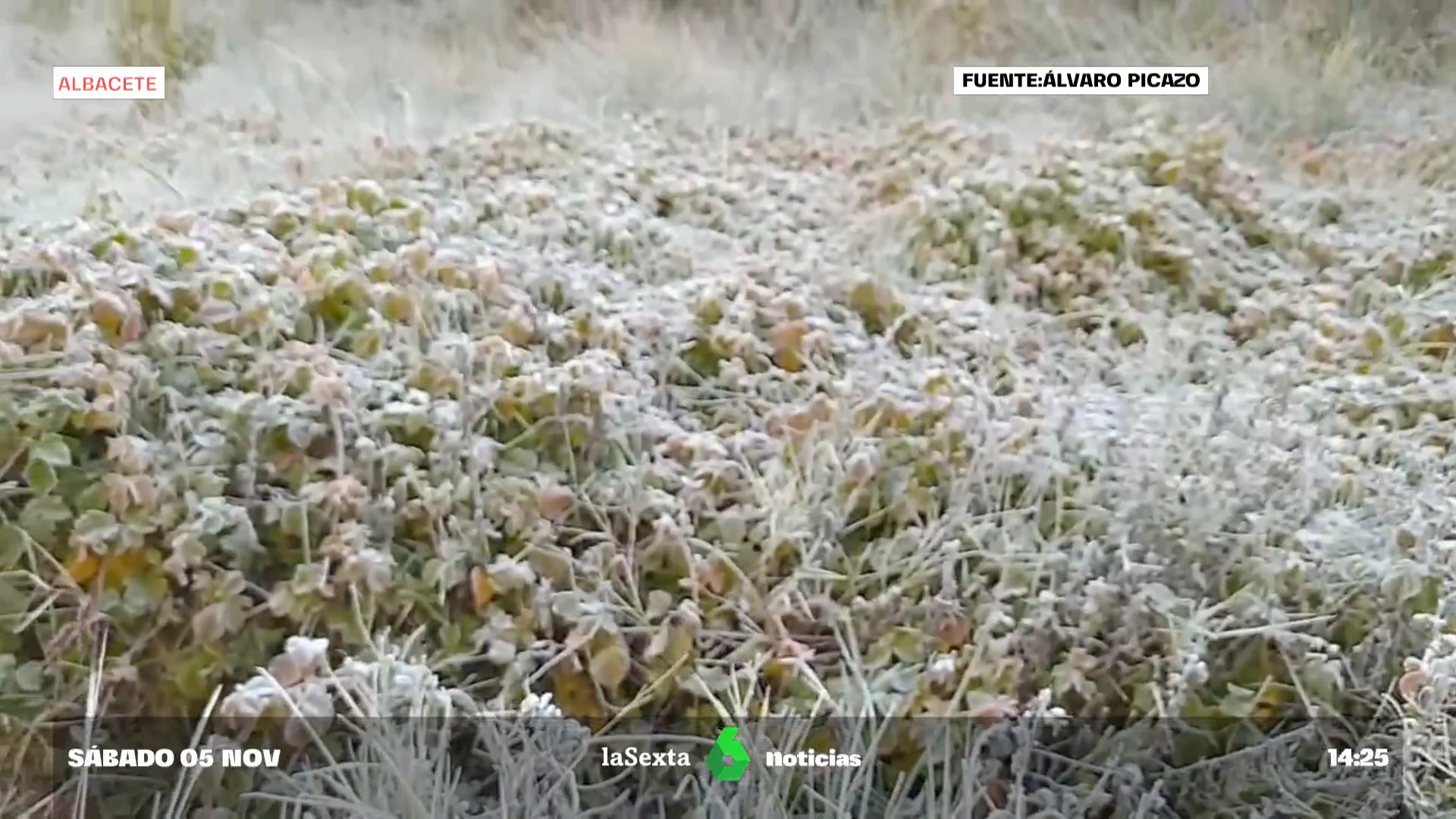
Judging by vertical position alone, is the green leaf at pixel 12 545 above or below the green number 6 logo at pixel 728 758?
above

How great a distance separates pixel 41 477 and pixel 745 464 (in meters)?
0.65

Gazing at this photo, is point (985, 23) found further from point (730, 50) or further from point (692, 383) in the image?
point (692, 383)

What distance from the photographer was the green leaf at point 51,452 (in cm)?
120

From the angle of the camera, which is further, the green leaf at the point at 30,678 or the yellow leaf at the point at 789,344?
the yellow leaf at the point at 789,344

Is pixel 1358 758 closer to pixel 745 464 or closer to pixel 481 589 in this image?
pixel 745 464

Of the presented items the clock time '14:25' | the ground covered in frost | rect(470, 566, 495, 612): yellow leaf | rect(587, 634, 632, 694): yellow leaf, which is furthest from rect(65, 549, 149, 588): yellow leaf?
the clock time '14:25'

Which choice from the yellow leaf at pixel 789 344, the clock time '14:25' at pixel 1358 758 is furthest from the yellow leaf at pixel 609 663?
the clock time '14:25' at pixel 1358 758

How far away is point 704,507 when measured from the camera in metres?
1.28

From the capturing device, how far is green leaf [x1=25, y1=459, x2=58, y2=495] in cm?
119

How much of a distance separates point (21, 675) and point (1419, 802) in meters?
1.32

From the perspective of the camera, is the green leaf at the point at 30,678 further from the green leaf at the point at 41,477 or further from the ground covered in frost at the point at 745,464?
the green leaf at the point at 41,477

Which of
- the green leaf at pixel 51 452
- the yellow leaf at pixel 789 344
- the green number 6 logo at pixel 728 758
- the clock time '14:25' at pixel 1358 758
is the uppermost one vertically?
the yellow leaf at pixel 789 344

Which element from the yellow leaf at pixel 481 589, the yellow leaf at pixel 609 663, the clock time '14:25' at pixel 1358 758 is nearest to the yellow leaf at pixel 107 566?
the yellow leaf at pixel 481 589

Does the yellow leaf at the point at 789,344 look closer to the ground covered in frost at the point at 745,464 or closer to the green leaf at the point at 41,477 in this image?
the ground covered in frost at the point at 745,464
